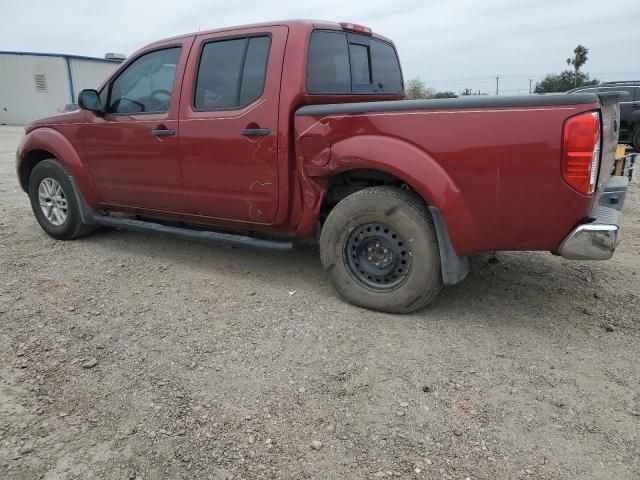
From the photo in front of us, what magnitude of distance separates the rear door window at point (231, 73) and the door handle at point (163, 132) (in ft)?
0.94

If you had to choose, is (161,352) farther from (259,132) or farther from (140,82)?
(140,82)

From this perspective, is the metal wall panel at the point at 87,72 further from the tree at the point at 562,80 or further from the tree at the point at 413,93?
the tree at the point at 562,80

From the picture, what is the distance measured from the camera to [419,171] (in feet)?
10.4

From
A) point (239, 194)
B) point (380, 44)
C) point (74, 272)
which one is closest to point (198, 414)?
point (239, 194)

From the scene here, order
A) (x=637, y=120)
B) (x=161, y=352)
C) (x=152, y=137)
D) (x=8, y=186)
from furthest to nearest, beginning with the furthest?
(x=637, y=120)
(x=8, y=186)
(x=152, y=137)
(x=161, y=352)

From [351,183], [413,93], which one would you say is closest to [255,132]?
[351,183]

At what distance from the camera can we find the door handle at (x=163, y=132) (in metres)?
4.17

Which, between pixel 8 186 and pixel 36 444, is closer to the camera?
pixel 36 444

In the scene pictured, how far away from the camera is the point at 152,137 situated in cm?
430

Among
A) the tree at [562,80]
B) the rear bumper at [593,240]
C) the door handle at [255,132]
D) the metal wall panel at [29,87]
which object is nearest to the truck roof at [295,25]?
the door handle at [255,132]

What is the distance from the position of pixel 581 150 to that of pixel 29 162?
5.29 m

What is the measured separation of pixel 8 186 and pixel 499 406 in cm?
893

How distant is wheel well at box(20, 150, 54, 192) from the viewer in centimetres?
539

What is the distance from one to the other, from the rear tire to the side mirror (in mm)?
833
